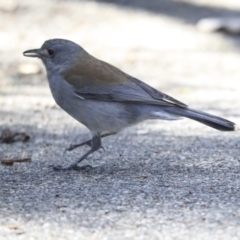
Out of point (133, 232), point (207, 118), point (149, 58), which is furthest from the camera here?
point (149, 58)

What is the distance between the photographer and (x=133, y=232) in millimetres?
A: 4363

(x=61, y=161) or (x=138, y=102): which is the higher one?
(x=138, y=102)

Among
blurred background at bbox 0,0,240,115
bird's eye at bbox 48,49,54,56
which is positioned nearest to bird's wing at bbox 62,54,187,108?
bird's eye at bbox 48,49,54,56

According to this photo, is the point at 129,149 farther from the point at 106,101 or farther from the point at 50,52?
the point at 50,52

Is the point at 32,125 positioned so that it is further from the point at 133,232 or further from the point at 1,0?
the point at 1,0

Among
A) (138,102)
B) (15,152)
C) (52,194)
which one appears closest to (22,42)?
(15,152)

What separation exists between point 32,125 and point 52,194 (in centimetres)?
273

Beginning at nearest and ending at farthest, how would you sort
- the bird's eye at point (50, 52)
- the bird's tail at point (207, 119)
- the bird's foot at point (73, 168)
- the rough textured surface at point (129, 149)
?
1. the rough textured surface at point (129, 149)
2. the bird's tail at point (207, 119)
3. the bird's foot at point (73, 168)
4. the bird's eye at point (50, 52)

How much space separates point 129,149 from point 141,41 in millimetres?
5226

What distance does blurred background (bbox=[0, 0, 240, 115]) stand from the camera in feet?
30.5

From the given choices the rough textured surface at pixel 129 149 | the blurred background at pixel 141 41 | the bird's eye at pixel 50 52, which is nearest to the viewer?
the rough textured surface at pixel 129 149

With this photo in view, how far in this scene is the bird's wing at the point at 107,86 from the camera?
607 cm

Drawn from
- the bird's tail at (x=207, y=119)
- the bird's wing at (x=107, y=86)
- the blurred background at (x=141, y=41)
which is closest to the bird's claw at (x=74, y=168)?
the bird's wing at (x=107, y=86)

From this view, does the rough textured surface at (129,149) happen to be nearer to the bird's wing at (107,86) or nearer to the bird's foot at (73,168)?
the bird's foot at (73,168)
